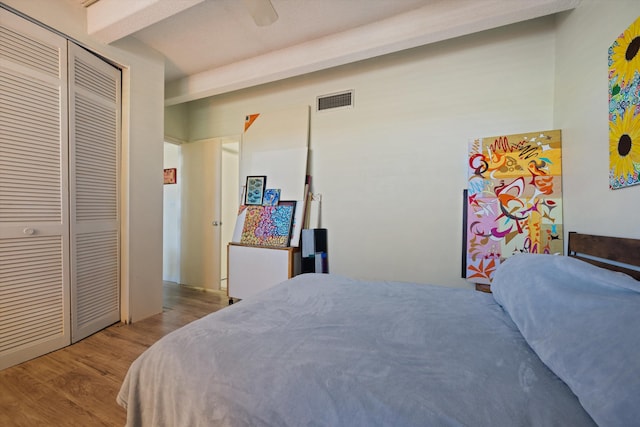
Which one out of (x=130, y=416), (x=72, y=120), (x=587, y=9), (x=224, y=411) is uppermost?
(x=587, y=9)

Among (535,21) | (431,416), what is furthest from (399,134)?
(431,416)

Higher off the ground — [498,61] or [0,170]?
[498,61]

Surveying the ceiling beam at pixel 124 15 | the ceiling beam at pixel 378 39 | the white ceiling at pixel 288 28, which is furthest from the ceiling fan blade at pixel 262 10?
the ceiling beam at pixel 378 39

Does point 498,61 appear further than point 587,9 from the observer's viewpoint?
Yes

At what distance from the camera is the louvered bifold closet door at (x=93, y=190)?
2.10m

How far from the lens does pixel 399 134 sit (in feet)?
8.59

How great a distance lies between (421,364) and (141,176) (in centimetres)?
290

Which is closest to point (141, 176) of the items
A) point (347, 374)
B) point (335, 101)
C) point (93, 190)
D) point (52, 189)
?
point (93, 190)

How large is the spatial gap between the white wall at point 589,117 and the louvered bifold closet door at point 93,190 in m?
3.66

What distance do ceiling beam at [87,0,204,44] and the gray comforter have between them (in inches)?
85.2

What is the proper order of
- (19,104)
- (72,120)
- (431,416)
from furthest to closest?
(72,120), (19,104), (431,416)

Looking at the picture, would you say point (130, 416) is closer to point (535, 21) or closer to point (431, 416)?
point (431, 416)

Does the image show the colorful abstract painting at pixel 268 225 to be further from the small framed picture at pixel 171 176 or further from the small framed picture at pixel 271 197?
the small framed picture at pixel 171 176

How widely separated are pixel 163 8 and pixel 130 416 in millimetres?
2452
